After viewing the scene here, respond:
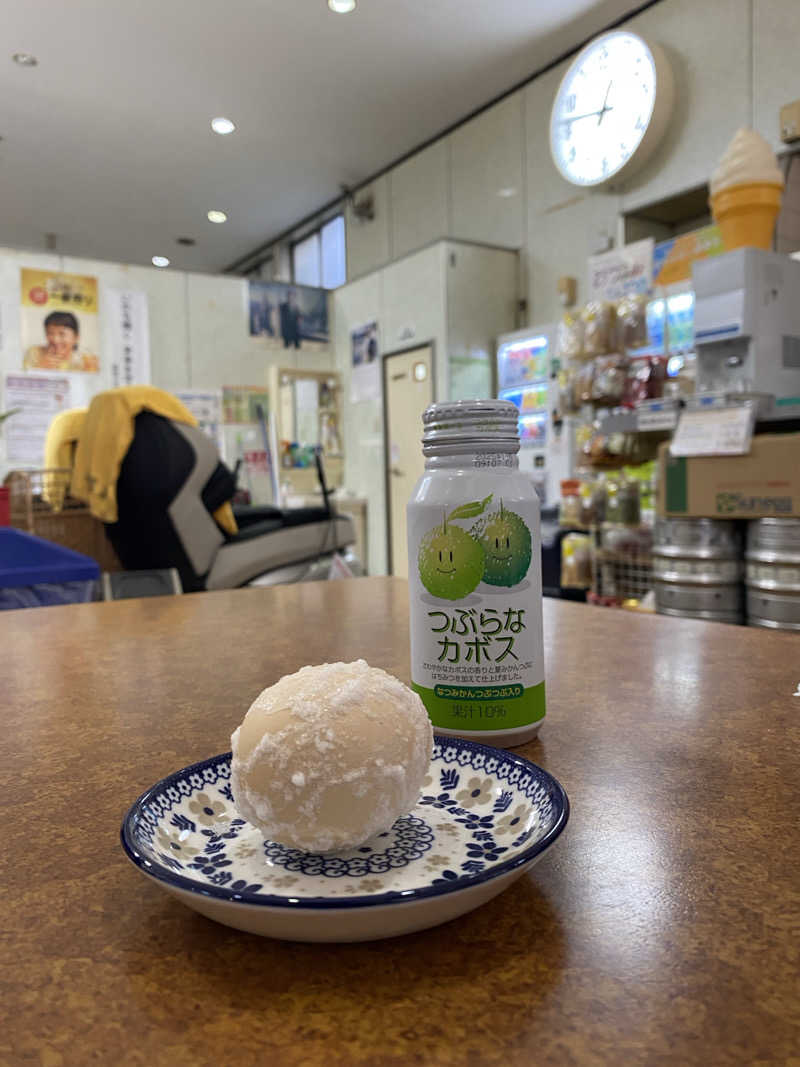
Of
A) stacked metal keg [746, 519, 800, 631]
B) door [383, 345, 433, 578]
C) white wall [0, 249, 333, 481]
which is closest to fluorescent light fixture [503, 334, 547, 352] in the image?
door [383, 345, 433, 578]

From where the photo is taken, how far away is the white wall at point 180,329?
19.1 feet

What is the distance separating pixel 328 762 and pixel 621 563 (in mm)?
2549

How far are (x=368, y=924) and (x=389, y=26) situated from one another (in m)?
5.33

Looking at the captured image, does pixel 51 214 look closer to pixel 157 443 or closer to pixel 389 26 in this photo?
pixel 389 26

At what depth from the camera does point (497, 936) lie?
0.31 m

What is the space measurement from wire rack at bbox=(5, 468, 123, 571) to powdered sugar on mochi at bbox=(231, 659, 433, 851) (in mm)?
2902

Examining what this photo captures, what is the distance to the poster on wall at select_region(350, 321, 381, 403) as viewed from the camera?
6266 millimetres

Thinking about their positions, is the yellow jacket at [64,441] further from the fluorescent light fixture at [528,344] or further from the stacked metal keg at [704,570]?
the fluorescent light fixture at [528,344]

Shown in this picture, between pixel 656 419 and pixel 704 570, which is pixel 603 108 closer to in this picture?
pixel 656 419

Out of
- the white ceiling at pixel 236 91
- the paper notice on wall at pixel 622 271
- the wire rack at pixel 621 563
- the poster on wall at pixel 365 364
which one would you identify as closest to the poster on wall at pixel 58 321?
the white ceiling at pixel 236 91

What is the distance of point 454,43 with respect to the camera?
4.82 m

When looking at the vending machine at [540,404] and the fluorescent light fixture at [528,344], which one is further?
the fluorescent light fixture at [528,344]

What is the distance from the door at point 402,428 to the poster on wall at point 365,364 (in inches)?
6.0

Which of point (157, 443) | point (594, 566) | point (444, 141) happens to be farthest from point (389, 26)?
point (594, 566)
